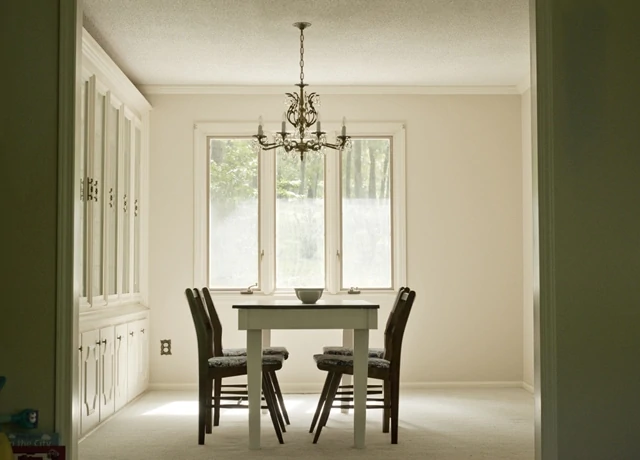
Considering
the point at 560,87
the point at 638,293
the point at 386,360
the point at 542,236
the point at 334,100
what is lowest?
the point at 386,360

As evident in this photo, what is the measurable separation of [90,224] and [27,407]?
2352 mm

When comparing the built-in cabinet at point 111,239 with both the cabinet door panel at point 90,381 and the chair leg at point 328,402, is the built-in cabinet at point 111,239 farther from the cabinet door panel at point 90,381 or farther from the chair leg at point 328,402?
the chair leg at point 328,402

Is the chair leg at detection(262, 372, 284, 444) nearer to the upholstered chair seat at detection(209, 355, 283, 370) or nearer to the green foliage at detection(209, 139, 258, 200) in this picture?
the upholstered chair seat at detection(209, 355, 283, 370)

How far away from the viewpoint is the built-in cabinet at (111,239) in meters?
5.59

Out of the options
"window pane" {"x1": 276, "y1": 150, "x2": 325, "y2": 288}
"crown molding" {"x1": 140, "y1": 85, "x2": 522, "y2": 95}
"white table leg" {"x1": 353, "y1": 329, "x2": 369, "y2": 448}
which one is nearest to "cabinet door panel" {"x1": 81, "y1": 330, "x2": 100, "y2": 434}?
"white table leg" {"x1": 353, "y1": 329, "x2": 369, "y2": 448}

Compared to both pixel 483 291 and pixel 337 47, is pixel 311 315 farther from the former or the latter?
pixel 483 291

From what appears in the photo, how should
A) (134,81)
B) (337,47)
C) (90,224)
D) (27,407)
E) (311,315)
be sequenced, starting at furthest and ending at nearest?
(134,81) → (337,47) → (90,224) → (311,315) → (27,407)

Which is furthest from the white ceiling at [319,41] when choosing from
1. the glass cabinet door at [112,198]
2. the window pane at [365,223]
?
the window pane at [365,223]

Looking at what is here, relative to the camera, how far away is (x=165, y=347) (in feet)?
25.3

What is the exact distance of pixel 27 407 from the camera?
347cm

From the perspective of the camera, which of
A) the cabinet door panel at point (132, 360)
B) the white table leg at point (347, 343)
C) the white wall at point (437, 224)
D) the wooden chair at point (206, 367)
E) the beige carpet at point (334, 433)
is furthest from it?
the white wall at point (437, 224)

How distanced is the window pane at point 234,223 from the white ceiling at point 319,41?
0.81 m

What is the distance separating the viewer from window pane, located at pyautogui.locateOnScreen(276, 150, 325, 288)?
785 cm

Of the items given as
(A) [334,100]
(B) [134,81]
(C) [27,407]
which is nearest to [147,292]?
(B) [134,81]
